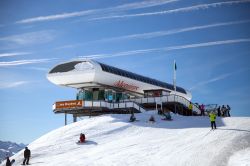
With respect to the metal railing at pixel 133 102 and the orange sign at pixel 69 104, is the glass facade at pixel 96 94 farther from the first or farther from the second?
A: the orange sign at pixel 69 104

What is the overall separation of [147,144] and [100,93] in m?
25.5

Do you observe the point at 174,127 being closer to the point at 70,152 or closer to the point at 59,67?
the point at 70,152

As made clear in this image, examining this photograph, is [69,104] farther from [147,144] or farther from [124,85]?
[147,144]

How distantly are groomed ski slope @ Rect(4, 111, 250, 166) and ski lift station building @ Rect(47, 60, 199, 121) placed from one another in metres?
7.21

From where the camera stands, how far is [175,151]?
32.2 m

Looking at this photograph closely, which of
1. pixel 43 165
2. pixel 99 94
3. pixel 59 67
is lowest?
pixel 43 165

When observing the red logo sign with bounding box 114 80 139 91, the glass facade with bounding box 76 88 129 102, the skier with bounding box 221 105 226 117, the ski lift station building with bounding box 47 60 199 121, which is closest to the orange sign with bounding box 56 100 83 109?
the ski lift station building with bounding box 47 60 199 121

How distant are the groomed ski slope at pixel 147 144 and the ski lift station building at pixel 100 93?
721cm

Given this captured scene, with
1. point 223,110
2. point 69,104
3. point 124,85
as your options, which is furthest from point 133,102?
point 223,110

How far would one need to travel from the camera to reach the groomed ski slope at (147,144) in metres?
30.1

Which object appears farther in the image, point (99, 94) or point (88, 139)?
point (99, 94)

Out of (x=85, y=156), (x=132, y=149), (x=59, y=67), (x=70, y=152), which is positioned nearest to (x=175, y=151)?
(x=132, y=149)

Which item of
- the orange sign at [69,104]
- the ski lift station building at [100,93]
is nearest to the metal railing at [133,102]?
the ski lift station building at [100,93]

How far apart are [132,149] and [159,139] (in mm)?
4128
